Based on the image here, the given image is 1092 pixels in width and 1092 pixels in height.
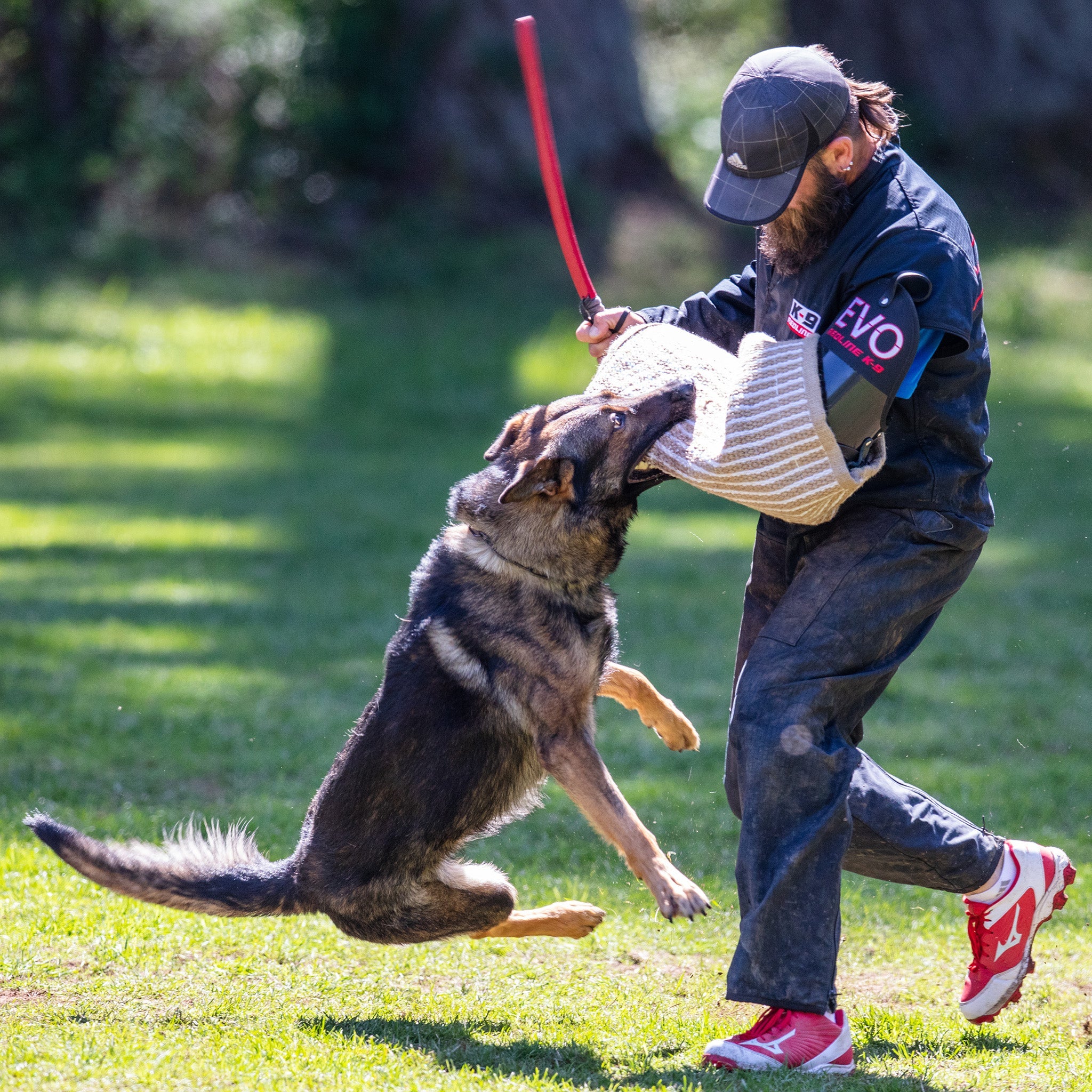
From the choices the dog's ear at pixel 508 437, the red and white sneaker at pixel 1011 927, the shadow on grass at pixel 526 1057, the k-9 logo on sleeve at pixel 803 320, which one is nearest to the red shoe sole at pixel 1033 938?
the red and white sneaker at pixel 1011 927

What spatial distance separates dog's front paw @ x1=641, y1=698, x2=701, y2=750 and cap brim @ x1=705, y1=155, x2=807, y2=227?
167 cm

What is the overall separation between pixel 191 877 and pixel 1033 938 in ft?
7.70

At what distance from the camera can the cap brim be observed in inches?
139

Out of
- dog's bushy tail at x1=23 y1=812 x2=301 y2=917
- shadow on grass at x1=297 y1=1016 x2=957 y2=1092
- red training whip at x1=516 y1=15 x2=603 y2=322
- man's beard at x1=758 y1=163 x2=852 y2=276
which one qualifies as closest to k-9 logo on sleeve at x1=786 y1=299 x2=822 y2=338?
man's beard at x1=758 y1=163 x2=852 y2=276

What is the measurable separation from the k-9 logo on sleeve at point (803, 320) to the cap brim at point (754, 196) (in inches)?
9.5

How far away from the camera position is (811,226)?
368 cm

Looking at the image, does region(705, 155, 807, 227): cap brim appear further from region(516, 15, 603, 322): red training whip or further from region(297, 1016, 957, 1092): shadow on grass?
region(297, 1016, 957, 1092): shadow on grass

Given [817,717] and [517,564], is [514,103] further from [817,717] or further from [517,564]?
[817,717]

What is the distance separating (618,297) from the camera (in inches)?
688

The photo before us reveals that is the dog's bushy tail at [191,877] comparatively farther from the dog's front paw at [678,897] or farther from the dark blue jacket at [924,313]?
the dark blue jacket at [924,313]

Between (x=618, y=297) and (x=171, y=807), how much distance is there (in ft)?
41.9

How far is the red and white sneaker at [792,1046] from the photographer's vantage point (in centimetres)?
358

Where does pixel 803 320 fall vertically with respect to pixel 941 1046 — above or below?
above

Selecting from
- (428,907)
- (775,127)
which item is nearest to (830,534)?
(775,127)
